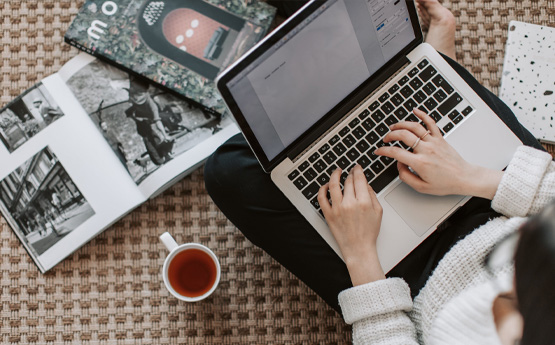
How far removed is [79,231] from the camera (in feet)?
2.84

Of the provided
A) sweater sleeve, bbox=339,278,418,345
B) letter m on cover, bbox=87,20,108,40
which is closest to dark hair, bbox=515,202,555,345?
sweater sleeve, bbox=339,278,418,345

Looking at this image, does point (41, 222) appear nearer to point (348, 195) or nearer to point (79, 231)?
point (79, 231)

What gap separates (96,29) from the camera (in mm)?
875

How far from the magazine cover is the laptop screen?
23cm

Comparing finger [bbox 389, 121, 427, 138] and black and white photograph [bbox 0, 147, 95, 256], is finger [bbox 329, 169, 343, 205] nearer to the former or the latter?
finger [bbox 389, 121, 427, 138]

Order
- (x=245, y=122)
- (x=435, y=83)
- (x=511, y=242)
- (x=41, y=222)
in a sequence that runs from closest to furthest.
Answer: (x=511, y=242) < (x=245, y=122) < (x=435, y=83) < (x=41, y=222)

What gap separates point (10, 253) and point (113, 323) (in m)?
0.23

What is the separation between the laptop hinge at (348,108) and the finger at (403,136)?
0.23 ft

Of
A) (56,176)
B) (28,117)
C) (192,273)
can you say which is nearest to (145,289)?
(192,273)

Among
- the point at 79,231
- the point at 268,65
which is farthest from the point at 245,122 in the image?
the point at 79,231

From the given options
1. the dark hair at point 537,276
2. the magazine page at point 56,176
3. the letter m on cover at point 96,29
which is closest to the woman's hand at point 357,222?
the dark hair at point 537,276

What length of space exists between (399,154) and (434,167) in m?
0.05

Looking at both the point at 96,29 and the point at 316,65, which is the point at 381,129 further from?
the point at 96,29

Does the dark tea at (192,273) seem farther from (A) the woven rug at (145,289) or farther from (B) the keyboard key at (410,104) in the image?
(B) the keyboard key at (410,104)
